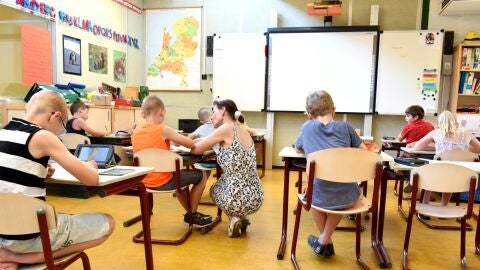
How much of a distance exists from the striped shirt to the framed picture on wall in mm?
3608

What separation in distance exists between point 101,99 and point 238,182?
2654mm

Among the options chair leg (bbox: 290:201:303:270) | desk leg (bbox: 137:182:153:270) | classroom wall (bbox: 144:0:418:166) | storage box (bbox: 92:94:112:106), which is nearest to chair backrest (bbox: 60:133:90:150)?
storage box (bbox: 92:94:112:106)

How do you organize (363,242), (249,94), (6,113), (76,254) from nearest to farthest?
(76,254) → (363,242) → (6,113) → (249,94)

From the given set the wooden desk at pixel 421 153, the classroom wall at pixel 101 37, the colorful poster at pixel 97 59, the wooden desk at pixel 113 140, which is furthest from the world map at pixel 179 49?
the wooden desk at pixel 421 153

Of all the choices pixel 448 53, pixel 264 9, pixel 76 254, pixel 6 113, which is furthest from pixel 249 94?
pixel 76 254

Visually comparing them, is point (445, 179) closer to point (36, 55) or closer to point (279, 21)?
point (36, 55)

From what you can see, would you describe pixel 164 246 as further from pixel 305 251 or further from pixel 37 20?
pixel 37 20

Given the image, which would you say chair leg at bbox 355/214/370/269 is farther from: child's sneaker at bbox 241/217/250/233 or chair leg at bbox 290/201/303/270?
child's sneaker at bbox 241/217/250/233

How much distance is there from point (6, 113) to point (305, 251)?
3.11 m

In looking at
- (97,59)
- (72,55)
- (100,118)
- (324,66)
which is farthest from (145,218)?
(324,66)

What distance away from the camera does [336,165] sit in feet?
6.85

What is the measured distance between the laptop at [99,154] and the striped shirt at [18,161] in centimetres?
45

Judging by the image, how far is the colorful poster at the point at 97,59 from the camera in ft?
16.9

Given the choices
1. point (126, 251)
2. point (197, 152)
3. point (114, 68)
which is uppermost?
point (114, 68)
